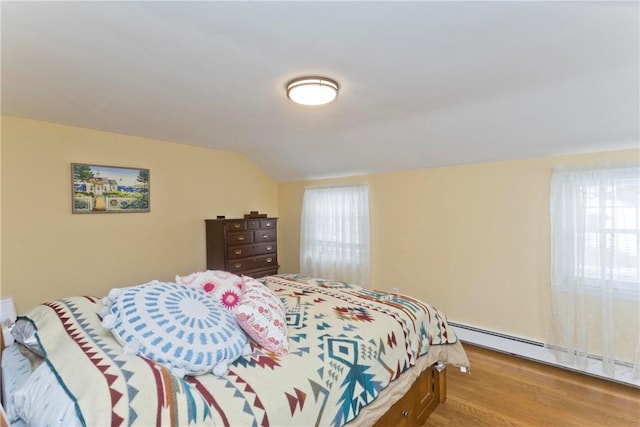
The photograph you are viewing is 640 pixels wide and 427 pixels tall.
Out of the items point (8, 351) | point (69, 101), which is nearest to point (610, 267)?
point (8, 351)

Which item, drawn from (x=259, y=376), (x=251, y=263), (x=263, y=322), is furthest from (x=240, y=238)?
(x=259, y=376)

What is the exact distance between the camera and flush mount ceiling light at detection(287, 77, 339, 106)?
1964 millimetres

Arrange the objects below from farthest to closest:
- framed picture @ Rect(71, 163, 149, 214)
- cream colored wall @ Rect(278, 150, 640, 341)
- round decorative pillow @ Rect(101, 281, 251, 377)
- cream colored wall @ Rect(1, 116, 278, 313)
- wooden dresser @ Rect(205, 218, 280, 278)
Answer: wooden dresser @ Rect(205, 218, 280, 278) < framed picture @ Rect(71, 163, 149, 214) < cream colored wall @ Rect(278, 150, 640, 341) < cream colored wall @ Rect(1, 116, 278, 313) < round decorative pillow @ Rect(101, 281, 251, 377)

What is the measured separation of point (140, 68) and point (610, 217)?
3.59 m

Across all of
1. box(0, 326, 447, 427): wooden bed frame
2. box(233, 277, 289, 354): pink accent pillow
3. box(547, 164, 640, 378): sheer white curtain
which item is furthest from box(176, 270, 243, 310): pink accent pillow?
box(547, 164, 640, 378): sheer white curtain

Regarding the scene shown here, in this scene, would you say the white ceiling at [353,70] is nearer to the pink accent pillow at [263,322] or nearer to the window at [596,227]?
the window at [596,227]

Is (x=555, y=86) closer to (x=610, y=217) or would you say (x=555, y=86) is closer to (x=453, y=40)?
(x=453, y=40)

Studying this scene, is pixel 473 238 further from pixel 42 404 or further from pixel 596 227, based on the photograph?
pixel 42 404

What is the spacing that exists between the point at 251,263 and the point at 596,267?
3.52 meters

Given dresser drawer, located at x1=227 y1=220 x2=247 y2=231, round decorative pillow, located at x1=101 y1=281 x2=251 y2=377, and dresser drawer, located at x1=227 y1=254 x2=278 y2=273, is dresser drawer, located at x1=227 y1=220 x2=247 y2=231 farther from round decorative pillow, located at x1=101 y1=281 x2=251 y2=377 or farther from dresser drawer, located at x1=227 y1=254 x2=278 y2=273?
round decorative pillow, located at x1=101 y1=281 x2=251 y2=377

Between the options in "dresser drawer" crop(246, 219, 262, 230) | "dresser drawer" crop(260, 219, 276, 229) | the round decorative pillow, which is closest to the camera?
the round decorative pillow

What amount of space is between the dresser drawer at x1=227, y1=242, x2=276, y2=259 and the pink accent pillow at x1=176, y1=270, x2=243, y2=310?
2.04 m

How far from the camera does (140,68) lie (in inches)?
72.0

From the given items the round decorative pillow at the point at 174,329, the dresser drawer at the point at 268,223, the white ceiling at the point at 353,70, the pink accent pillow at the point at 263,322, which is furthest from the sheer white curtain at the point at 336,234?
the round decorative pillow at the point at 174,329
